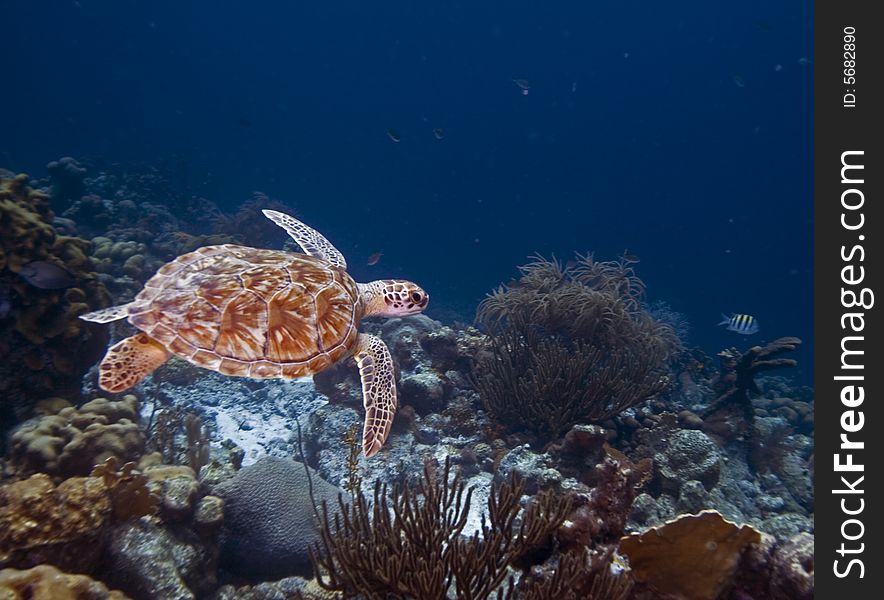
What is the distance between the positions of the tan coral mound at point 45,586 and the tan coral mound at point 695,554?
337cm

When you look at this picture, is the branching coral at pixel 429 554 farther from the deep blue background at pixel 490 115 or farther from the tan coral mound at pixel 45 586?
the deep blue background at pixel 490 115

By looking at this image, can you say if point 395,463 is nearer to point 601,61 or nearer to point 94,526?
point 94,526

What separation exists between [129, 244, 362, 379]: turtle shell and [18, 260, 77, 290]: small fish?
1.37 m

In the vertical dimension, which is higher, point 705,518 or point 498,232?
point 498,232

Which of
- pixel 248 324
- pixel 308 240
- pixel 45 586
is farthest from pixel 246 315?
pixel 308 240

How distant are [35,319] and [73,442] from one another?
74.3 inches

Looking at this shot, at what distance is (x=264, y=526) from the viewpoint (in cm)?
409

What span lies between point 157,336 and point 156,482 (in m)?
1.30

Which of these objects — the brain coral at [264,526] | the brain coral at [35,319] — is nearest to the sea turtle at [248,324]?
the brain coral at [264,526]

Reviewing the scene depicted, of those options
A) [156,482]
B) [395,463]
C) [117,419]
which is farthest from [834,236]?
[117,419]

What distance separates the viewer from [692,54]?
241ft

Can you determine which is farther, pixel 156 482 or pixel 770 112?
pixel 770 112

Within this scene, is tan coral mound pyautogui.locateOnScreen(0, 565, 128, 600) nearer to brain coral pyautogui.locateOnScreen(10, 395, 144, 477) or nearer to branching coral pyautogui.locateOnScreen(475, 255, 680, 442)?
brain coral pyautogui.locateOnScreen(10, 395, 144, 477)

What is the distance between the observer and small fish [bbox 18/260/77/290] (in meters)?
4.77
